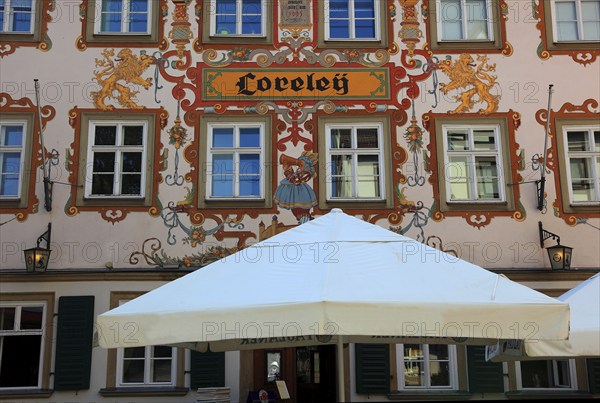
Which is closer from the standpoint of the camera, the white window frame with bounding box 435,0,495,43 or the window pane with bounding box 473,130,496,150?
the window pane with bounding box 473,130,496,150

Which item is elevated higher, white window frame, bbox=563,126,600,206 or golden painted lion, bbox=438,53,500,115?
golden painted lion, bbox=438,53,500,115

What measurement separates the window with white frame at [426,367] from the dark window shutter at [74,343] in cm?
410

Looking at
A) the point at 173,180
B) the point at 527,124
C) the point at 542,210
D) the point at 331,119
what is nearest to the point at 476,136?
the point at 527,124

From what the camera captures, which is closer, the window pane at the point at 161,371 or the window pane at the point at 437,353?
the window pane at the point at 161,371

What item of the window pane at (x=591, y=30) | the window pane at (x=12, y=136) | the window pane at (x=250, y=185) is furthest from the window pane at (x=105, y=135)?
the window pane at (x=591, y=30)

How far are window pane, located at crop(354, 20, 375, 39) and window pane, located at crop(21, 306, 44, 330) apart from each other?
19.4ft

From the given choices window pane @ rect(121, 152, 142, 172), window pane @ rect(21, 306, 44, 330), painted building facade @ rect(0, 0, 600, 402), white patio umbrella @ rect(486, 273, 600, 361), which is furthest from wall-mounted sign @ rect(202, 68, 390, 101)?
white patio umbrella @ rect(486, 273, 600, 361)

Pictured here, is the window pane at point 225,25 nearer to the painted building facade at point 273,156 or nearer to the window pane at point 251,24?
the painted building facade at point 273,156

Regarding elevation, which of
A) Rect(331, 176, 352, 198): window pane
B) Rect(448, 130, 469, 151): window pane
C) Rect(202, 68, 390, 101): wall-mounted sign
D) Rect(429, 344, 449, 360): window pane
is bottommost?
Rect(429, 344, 449, 360): window pane

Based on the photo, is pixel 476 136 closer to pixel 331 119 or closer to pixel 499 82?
pixel 499 82

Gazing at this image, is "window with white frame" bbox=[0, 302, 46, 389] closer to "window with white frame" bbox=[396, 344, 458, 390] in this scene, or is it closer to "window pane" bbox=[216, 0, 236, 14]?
"window with white frame" bbox=[396, 344, 458, 390]

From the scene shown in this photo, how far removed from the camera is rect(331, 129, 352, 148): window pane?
10570mm

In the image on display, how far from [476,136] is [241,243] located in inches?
145

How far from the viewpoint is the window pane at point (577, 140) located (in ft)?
34.9
